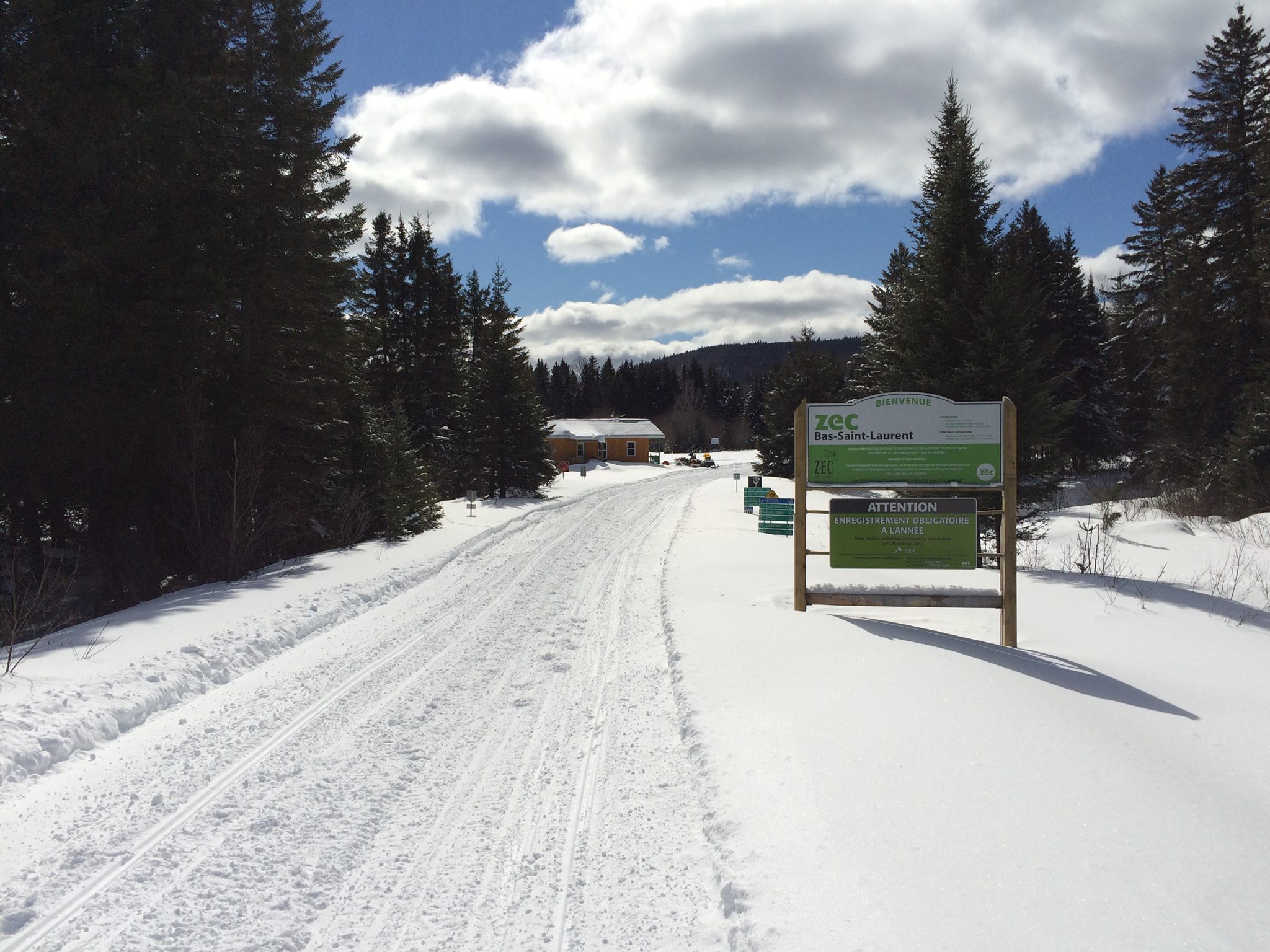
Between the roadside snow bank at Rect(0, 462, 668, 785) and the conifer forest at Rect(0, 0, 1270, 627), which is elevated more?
the conifer forest at Rect(0, 0, 1270, 627)

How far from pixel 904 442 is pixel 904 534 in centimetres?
107

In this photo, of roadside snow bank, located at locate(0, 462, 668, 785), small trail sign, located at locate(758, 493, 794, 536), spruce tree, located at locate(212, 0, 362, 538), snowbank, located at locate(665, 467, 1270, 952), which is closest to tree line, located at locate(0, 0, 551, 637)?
spruce tree, located at locate(212, 0, 362, 538)

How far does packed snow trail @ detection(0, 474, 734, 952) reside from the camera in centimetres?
319

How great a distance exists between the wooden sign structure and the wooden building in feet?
192

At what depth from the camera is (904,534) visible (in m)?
8.07

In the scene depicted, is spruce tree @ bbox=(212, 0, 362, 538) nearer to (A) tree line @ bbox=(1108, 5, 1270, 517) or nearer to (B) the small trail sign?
(B) the small trail sign

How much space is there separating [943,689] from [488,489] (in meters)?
28.0

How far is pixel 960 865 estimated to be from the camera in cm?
329

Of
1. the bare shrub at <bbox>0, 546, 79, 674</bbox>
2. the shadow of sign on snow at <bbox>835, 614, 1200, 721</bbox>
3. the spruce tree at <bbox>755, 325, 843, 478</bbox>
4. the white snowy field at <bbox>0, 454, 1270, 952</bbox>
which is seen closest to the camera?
the white snowy field at <bbox>0, 454, 1270, 952</bbox>

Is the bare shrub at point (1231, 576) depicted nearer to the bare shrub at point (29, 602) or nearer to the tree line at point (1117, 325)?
the tree line at point (1117, 325)

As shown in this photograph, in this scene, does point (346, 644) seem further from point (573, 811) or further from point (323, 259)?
point (323, 259)

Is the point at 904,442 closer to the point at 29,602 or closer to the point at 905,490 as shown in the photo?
the point at 905,490

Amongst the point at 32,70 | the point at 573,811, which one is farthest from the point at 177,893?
the point at 32,70

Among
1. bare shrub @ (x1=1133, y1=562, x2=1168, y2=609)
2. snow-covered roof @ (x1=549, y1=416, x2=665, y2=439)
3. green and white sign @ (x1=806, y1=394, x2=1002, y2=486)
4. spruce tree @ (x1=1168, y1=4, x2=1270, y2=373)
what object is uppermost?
spruce tree @ (x1=1168, y1=4, x2=1270, y2=373)
